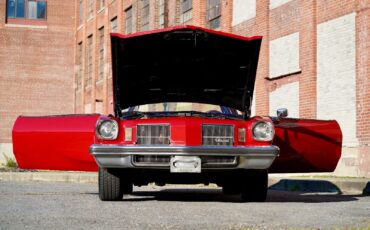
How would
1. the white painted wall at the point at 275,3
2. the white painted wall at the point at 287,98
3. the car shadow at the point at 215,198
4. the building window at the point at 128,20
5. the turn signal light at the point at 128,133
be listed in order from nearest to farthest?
the turn signal light at the point at 128,133 < the car shadow at the point at 215,198 < the white painted wall at the point at 287,98 < the white painted wall at the point at 275,3 < the building window at the point at 128,20

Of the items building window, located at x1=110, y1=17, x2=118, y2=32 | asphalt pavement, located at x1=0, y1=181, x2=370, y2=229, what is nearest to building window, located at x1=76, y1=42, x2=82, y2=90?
building window, located at x1=110, y1=17, x2=118, y2=32

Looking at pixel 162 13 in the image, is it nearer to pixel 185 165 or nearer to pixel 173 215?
pixel 185 165

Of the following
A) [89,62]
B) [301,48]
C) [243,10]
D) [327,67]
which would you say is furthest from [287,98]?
[89,62]

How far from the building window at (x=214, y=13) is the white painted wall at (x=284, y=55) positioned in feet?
14.0

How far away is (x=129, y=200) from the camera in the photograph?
30.0ft

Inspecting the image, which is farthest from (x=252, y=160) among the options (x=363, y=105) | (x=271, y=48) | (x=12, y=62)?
(x=12, y=62)

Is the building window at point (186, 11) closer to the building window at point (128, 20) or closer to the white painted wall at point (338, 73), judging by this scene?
the building window at point (128, 20)

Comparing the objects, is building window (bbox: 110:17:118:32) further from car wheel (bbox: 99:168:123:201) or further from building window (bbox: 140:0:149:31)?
car wheel (bbox: 99:168:123:201)

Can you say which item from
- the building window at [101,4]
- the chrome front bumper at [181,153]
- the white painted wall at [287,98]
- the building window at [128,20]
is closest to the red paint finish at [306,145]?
the chrome front bumper at [181,153]

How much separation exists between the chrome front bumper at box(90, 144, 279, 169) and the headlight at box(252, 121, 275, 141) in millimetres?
179

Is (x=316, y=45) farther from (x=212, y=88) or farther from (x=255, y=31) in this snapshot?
(x=212, y=88)

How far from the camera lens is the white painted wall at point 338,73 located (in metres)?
16.3

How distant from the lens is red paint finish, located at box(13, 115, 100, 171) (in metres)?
9.38

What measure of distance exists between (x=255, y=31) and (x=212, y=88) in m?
11.6
